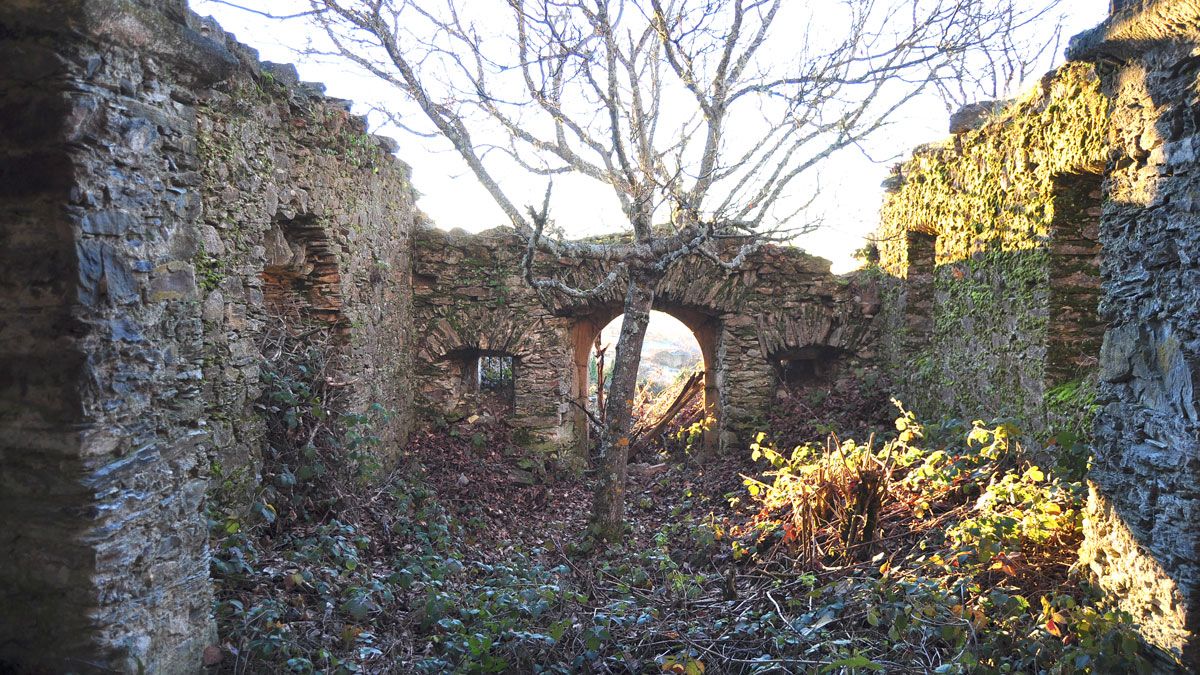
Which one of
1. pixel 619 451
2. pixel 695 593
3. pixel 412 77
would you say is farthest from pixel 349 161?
pixel 695 593

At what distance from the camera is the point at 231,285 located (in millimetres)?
4348

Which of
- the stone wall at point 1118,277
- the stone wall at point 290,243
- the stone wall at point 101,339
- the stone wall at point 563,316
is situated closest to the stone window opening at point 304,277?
the stone wall at point 290,243

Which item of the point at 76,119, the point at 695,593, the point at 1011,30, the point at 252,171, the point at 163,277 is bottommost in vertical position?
the point at 695,593

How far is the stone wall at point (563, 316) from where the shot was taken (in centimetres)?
808

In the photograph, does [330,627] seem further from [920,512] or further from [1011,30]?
[1011,30]

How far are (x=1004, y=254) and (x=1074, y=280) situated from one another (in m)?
0.73

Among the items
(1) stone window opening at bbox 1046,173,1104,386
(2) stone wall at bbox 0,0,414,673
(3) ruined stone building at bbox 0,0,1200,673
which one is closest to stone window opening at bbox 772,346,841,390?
(3) ruined stone building at bbox 0,0,1200,673

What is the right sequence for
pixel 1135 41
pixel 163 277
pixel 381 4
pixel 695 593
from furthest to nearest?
1. pixel 381 4
2. pixel 695 593
3. pixel 1135 41
4. pixel 163 277

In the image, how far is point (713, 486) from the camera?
A: 7.29 meters

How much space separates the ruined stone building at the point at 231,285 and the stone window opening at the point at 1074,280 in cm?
2

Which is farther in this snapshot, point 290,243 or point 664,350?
point 664,350

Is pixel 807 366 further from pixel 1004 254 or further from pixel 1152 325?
pixel 1152 325

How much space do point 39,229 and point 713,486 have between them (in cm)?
618

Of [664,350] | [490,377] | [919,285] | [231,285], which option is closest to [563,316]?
[490,377]
